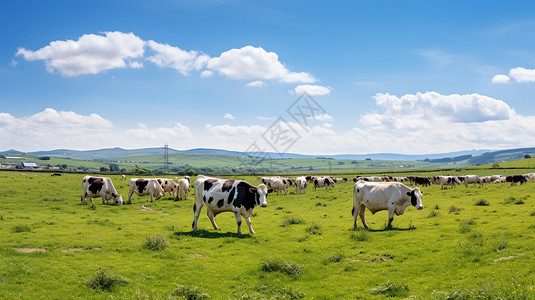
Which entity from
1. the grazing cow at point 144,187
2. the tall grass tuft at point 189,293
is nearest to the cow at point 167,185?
the grazing cow at point 144,187

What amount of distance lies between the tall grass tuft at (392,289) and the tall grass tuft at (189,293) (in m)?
5.02

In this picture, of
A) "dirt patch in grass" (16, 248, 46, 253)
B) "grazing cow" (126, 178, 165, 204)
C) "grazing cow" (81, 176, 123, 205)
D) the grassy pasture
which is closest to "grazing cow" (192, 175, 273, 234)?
the grassy pasture

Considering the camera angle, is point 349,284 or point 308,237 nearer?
point 349,284

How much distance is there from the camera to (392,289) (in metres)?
10.2

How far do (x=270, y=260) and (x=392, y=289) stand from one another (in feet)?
14.3

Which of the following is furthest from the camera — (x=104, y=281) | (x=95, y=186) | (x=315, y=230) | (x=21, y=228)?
(x=95, y=186)

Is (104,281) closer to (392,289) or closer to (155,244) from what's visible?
(155,244)

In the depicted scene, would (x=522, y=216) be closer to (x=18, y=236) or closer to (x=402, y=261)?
(x=402, y=261)

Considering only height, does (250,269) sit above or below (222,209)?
below

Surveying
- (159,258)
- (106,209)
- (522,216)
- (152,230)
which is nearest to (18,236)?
(152,230)

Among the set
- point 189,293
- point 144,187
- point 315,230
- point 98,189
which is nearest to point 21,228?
point 189,293

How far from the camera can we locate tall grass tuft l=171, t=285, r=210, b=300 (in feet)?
32.4

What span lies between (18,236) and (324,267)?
14430mm

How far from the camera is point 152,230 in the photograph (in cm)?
1983
